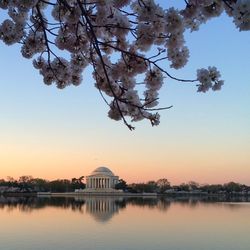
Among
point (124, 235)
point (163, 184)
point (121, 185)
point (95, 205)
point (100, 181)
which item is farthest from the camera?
point (163, 184)

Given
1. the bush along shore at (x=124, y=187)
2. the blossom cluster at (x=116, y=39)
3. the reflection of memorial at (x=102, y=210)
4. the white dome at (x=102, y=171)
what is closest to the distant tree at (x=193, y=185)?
the bush along shore at (x=124, y=187)

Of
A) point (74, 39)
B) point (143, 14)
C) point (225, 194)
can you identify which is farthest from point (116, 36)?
point (225, 194)

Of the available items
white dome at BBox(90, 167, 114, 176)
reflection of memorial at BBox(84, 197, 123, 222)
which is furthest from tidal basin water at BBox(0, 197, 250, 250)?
white dome at BBox(90, 167, 114, 176)

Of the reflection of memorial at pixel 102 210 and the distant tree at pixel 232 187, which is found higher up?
the distant tree at pixel 232 187

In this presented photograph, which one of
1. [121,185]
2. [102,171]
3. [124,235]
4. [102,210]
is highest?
[102,171]

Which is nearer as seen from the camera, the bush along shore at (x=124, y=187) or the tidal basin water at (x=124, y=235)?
the tidal basin water at (x=124, y=235)

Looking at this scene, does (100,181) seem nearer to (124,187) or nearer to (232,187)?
(124,187)

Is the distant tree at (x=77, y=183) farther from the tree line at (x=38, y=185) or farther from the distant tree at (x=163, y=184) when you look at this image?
the distant tree at (x=163, y=184)

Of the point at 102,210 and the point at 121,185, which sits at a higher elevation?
the point at 121,185

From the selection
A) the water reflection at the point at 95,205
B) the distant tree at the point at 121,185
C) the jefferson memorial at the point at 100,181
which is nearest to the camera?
the water reflection at the point at 95,205

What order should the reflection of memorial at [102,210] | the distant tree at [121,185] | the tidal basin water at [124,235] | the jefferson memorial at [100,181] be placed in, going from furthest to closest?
the distant tree at [121,185]
the jefferson memorial at [100,181]
the reflection of memorial at [102,210]
the tidal basin water at [124,235]

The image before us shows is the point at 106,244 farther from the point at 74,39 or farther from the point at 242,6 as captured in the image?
the point at 242,6

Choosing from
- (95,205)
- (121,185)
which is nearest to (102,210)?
(95,205)

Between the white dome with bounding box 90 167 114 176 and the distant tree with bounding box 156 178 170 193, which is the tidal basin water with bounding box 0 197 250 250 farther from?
the distant tree with bounding box 156 178 170 193
